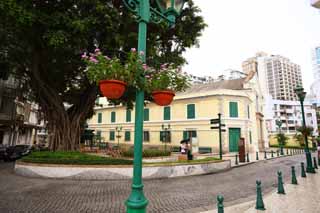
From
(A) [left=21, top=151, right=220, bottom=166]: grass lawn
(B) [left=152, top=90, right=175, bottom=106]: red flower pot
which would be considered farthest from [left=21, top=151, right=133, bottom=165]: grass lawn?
(B) [left=152, top=90, right=175, bottom=106]: red flower pot

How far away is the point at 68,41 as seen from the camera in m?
8.55

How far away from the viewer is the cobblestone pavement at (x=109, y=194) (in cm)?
550

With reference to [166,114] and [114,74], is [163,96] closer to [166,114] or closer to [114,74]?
[114,74]

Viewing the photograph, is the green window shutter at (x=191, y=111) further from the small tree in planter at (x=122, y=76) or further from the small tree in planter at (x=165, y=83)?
the small tree in planter at (x=122, y=76)

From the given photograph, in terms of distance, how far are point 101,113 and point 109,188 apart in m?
29.1

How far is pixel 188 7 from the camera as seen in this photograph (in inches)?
479

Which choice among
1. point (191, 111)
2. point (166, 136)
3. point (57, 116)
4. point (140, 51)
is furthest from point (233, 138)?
point (140, 51)

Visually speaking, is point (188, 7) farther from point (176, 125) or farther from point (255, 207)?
point (176, 125)

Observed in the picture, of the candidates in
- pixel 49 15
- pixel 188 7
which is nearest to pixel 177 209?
pixel 49 15

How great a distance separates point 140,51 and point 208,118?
2081 cm

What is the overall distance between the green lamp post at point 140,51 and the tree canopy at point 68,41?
597 cm

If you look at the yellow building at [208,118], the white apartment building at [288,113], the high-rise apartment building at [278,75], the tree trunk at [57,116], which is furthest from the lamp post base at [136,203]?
the high-rise apartment building at [278,75]

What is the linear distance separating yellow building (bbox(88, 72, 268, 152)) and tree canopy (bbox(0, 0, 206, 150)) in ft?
39.2

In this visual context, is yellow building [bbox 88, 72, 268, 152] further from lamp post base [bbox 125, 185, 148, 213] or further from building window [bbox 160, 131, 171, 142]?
lamp post base [bbox 125, 185, 148, 213]
